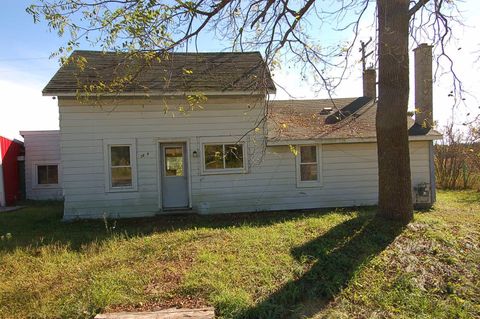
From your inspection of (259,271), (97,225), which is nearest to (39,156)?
(97,225)

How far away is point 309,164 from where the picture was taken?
42.2 feet

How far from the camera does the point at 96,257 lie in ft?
23.0

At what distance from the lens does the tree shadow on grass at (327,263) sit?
5201mm

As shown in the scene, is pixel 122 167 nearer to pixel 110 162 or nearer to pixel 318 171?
pixel 110 162

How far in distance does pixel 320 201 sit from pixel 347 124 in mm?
3012

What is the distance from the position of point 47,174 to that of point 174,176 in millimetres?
9470

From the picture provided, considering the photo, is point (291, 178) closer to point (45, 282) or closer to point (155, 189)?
point (155, 189)

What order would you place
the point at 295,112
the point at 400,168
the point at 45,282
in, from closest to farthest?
the point at 45,282, the point at 400,168, the point at 295,112

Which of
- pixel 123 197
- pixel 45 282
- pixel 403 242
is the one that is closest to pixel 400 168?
pixel 403 242

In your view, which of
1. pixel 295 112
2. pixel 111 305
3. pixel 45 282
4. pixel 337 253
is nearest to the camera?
pixel 111 305

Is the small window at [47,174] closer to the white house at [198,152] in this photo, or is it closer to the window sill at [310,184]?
the white house at [198,152]

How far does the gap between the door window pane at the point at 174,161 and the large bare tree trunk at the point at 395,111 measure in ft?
21.3

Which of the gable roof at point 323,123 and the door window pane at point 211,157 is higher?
the gable roof at point 323,123

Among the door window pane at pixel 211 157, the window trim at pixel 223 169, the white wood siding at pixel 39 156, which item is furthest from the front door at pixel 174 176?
the white wood siding at pixel 39 156
